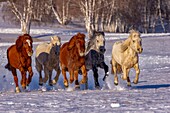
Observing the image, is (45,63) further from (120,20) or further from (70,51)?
(120,20)

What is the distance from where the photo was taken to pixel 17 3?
193 feet

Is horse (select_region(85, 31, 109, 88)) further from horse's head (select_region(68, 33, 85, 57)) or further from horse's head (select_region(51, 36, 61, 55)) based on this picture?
horse's head (select_region(68, 33, 85, 57))

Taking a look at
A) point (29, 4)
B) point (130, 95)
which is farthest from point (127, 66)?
point (29, 4)

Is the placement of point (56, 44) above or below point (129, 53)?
above

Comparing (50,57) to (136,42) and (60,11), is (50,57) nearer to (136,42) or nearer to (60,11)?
(136,42)

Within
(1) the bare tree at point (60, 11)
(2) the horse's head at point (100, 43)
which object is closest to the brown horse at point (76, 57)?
(2) the horse's head at point (100, 43)

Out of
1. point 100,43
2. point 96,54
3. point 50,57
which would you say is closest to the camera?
point 100,43

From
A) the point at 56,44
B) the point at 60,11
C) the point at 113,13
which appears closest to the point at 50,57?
the point at 56,44

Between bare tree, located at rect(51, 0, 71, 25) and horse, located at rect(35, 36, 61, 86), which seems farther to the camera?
bare tree, located at rect(51, 0, 71, 25)

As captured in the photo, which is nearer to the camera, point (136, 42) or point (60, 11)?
point (136, 42)

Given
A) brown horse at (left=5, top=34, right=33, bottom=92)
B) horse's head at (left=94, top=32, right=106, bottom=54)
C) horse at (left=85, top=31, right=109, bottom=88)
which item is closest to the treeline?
horse at (left=85, top=31, right=109, bottom=88)

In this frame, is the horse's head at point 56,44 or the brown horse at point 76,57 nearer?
the brown horse at point 76,57

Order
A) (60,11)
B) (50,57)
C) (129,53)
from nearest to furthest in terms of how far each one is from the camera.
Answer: (129,53)
(50,57)
(60,11)

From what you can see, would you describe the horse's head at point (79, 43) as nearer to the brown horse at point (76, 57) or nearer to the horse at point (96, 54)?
the brown horse at point (76, 57)
